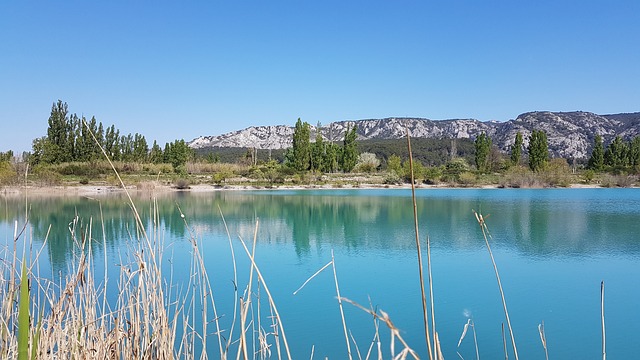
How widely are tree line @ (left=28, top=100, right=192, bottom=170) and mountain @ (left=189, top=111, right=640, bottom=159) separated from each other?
29.3 metres

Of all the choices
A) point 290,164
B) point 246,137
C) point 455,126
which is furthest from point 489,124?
point 290,164

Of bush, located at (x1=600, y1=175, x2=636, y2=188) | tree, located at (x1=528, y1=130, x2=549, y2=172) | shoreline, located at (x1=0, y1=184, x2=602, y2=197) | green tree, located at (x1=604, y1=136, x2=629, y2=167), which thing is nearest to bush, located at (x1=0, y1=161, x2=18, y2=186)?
shoreline, located at (x1=0, y1=184, x2=602, y2=197)

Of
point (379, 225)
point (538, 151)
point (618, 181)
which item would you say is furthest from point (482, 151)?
point (379, 225)

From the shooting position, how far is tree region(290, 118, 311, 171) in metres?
33.8

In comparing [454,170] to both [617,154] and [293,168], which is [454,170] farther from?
[617,154]

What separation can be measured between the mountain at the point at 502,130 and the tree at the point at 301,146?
31.0 meters

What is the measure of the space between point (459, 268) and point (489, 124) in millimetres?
96038

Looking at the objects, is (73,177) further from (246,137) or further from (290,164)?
(246,137)

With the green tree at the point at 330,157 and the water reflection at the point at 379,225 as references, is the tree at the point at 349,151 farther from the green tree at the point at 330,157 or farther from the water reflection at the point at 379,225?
the water reflection at the point at 379,225

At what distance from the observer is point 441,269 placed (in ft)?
23.9

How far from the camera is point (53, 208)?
15.9 metres

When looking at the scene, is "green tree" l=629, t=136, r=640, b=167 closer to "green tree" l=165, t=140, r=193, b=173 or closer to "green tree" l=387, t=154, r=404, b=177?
"green tree" l=387, t=154, r=404, b=177

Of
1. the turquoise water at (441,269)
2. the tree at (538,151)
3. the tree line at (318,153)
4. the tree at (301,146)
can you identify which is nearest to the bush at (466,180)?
the tree at (538,151)

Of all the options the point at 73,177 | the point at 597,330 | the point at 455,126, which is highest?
the point at 455,126
